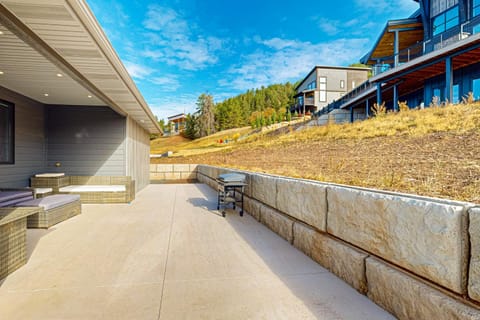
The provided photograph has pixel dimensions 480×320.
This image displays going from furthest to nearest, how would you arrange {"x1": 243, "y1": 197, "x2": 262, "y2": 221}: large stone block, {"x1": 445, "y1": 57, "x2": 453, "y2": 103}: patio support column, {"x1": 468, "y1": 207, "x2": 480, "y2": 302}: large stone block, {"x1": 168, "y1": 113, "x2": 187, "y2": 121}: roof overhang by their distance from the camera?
1. {"x1": 168, "y1": 113, "x2": 187, "y2": 121}: roof overhang
2. {"x1": 445, "y1": 57, "x2": 453, "y2": 103}: patio support column
3. {"x1": 243, "y1": 197, "x2": 262, "y2": 221}: large stone block
4. {"x1": 468, "y1": 207, "x2": 480, "y2": 302}: large stone block

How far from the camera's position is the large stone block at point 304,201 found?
2641 millimetres

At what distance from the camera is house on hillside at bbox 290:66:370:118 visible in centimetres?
3180

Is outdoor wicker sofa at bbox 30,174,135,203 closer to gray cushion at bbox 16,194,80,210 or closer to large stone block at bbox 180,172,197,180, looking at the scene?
gray cushion at bbox 16,194,80,210

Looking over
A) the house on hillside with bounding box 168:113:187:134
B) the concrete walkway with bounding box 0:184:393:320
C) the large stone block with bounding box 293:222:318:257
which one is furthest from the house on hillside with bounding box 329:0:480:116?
the house on hillside with bounding box 168:113:187:134

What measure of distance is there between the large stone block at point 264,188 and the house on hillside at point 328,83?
29.3 metres

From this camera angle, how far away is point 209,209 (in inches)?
224

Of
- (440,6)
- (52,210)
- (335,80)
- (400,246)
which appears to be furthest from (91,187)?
(335,80)

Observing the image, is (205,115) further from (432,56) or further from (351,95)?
(432,56)

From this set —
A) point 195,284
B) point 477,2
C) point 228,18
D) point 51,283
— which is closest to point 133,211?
point 51,283

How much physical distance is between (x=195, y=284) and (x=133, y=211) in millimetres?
3701

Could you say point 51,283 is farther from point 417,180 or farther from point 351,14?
point 351,14

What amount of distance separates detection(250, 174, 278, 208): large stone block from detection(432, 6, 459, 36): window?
15645mm

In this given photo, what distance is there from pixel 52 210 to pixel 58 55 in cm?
248

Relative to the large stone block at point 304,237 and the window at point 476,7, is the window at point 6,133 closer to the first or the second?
the large stone block at point 304,237
